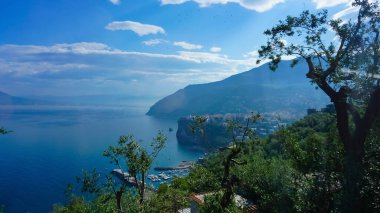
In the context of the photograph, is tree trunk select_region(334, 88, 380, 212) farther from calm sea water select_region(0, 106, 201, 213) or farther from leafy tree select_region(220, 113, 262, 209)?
calm sea water select_region(0, 106, 201, 213)

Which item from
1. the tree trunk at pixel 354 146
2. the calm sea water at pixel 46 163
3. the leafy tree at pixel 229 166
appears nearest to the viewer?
the tree trunk at pixel 354 146

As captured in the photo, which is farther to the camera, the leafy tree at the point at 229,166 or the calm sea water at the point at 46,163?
the calm sea water at the point at 46,163

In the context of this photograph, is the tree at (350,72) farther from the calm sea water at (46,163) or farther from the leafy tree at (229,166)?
the calm sea water at (46,163)

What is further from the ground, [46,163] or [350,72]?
[350,72]

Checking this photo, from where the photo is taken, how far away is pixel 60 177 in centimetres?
6375

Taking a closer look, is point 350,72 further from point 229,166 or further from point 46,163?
point 46,163

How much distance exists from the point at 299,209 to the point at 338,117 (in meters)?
2.51

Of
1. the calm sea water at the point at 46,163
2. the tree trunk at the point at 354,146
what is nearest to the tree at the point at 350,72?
the tree trunk at the point at 354,146

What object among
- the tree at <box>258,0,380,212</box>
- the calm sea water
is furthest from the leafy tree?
the calm sea water

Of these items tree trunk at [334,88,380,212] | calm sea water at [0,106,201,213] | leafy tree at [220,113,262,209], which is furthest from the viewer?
calm sea water at [0,106,201,213]

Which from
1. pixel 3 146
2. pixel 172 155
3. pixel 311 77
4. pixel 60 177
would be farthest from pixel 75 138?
pixel 311 77

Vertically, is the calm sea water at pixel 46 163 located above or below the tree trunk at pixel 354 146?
below

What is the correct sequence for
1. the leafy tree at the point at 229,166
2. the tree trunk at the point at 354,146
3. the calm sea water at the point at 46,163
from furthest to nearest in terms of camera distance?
the calm sea water at the point at 46,163
the leafy tree at the point at 229,166
the tree trunk at the point at 354,146

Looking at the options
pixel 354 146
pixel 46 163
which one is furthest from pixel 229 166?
pixel 46 163
